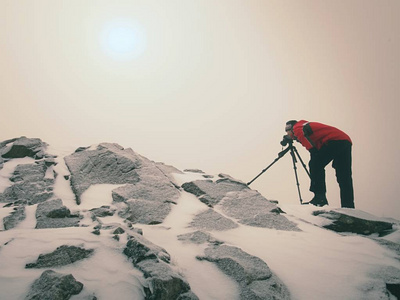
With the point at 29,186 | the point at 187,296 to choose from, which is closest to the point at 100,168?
the point at 29,186

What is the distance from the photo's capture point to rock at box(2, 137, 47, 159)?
306 inches

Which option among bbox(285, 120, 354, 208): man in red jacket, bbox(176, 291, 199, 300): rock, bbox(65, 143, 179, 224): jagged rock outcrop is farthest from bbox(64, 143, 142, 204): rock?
bbox(285, 120, 354, 208): man in red jacket

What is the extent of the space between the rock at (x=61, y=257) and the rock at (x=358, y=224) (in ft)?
14.2

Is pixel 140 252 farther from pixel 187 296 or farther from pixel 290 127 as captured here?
pixel 290 127

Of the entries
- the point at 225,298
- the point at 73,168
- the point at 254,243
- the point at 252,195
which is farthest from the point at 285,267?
the point at 73,168

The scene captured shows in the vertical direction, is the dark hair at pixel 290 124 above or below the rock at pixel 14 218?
above

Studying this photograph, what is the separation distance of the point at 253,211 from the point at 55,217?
3.71 metres

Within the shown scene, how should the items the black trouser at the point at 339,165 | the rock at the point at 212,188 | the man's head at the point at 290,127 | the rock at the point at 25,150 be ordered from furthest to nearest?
the rock at the point at 25,150 < the man's head at the point at 290,127 < the black trouser at the point at 339,165 < the rock at the point at 212,188

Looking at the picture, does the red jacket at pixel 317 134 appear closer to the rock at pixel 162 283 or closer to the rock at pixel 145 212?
the rock at pixel 145 212

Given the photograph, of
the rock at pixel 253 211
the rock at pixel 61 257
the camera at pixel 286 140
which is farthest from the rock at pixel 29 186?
the camera at pixel 286 140

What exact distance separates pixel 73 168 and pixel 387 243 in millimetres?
7089

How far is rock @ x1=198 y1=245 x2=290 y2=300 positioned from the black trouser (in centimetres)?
426

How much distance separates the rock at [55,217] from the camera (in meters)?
4.00

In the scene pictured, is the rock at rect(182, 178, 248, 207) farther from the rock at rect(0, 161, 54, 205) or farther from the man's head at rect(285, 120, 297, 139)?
the rock at rect(0, 161, 54, 205)
